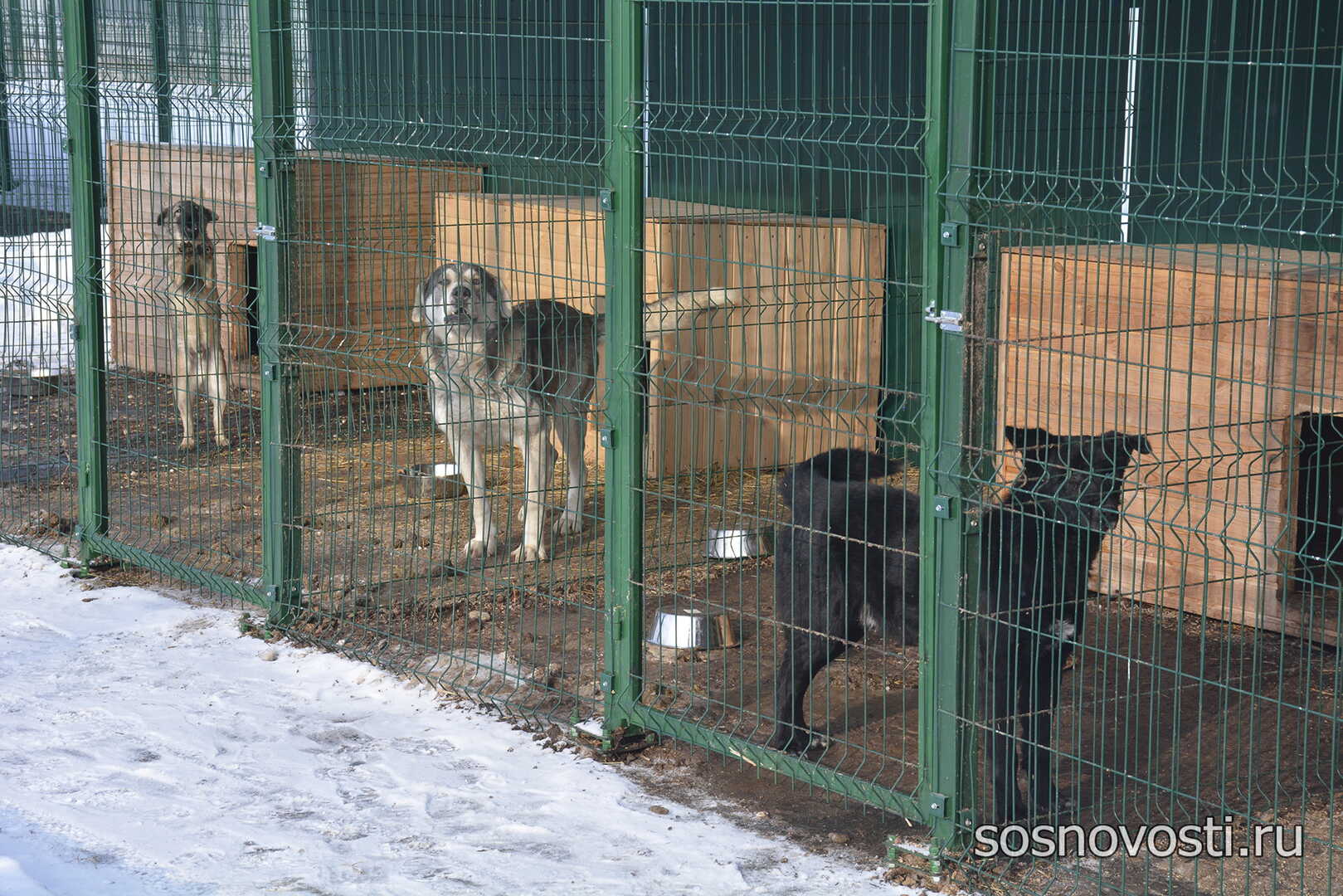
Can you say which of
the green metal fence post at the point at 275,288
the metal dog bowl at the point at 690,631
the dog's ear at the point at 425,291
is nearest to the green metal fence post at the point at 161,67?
the green metal fence post at the point at 275,288

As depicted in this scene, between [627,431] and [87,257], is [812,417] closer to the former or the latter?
[627,431]

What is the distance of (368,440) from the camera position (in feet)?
30.4

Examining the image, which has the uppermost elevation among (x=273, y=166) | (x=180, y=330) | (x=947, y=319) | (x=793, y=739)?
(x=273, y=166)

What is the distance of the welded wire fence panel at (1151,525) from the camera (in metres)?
3.54

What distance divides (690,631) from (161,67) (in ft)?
13.4

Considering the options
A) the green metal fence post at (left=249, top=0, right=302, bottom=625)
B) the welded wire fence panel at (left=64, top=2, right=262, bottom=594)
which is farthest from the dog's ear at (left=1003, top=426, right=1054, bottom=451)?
the welded wire fence panel at (left=64, top=2, right=262, bottom=594)

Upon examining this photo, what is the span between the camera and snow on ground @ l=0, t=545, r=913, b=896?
12.9 ft

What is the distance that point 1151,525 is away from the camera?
5.12 m

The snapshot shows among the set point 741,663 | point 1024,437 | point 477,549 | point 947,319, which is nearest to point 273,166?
point 477,549

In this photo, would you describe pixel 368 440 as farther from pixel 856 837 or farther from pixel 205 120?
pixel 856 837

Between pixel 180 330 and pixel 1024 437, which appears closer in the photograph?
pixel 1024 437

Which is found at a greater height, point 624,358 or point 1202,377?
point 624,358

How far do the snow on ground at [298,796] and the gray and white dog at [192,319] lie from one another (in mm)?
2942

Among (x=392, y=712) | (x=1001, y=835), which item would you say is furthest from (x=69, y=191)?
(x=1001, y=835)
